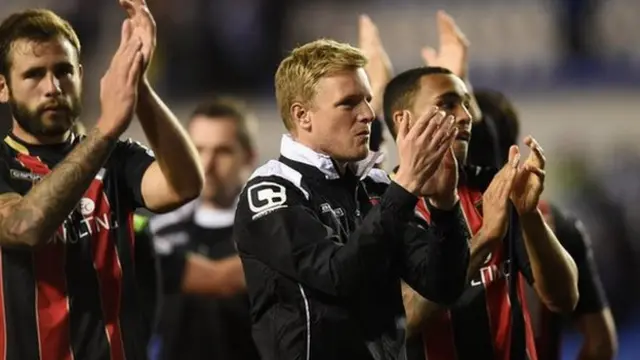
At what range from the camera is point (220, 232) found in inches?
289

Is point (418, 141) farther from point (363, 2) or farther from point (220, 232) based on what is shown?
point (363, 2)

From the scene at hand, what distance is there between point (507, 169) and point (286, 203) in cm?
84

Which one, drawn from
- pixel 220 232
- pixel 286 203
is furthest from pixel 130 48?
pixel 220 232

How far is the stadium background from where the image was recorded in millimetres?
13547

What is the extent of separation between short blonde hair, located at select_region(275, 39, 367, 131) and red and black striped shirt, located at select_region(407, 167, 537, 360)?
0.67 metres

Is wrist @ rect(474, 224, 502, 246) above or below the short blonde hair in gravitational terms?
below

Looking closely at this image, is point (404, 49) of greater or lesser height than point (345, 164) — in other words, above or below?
below

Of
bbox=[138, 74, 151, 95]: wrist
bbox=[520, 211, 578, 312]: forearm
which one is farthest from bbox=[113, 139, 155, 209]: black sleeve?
bbox=[520, 211, 578, 312]: forearm

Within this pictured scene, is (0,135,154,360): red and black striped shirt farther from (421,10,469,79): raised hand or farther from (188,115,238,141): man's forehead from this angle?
(188,115,238,141): man's forehead

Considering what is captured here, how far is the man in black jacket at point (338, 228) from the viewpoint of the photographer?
14.4ft

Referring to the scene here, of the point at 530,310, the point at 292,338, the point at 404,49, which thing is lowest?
the point at 404,49

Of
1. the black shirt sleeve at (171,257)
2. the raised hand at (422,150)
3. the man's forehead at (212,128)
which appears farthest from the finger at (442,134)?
the man's forehead at (212,128)

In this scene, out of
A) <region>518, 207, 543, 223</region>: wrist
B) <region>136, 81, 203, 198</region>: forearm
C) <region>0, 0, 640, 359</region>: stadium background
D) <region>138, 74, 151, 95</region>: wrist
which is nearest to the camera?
<region>138, 74, 151, 95</region>: wrist

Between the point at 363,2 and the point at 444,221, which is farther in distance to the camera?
the point at 363,2
